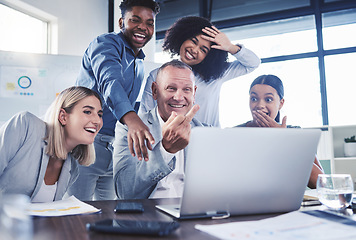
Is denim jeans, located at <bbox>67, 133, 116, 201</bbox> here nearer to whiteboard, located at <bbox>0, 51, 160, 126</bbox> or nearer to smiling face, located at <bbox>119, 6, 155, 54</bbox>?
smiling face, located at <bbox>119, 6, 155, 54</bbox>

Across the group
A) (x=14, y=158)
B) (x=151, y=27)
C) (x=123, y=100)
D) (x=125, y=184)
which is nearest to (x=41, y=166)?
(x=14, y=158)

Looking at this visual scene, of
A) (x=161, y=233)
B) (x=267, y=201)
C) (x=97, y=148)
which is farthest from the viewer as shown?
(x=97, y=148)

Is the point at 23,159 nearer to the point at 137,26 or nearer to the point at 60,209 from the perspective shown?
the point at 60,209

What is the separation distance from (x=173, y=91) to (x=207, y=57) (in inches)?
26.7

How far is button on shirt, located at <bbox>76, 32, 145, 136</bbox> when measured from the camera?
5.51 ft

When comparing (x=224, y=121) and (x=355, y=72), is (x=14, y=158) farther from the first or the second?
(x=355, y=72)

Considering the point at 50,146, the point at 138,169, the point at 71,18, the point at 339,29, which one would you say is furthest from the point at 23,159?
the point at 339,29

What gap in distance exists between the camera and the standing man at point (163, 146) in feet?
4.29

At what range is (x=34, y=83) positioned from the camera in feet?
9.77

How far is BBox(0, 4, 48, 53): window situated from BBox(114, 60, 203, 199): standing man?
220cm

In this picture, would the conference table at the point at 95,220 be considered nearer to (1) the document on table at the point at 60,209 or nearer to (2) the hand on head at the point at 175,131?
(1) the document on table at the point at 60,209

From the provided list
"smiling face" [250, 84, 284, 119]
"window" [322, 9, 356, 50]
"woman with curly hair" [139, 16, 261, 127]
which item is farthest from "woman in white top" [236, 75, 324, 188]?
"window" [322, 9, 356, 50]

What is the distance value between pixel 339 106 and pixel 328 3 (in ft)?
4.30

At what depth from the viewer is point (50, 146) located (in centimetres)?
149
